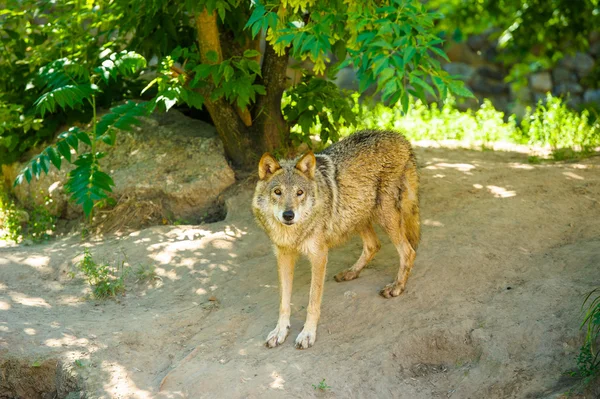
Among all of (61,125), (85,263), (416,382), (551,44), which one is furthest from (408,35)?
(551,44)

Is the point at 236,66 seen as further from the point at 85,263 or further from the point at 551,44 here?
the point at 551,44

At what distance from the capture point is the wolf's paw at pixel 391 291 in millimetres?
6176

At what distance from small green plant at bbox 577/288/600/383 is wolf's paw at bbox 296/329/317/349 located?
2164mm

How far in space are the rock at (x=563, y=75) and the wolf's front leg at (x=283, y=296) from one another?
15199 mm

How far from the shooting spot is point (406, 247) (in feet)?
21.0

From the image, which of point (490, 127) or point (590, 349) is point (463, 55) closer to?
point (490, 127)

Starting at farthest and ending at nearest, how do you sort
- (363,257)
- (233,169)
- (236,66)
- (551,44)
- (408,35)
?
1. (551,44)
2. (233,169)
3. (236,66)
4. (363,257)
5. (408,35)

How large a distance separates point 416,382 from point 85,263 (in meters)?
3.69

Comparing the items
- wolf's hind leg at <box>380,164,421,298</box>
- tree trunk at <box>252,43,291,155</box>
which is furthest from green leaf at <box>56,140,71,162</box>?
wolf's hind leg at <box>380,164,421,298</box>

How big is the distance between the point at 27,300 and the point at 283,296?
2.65m

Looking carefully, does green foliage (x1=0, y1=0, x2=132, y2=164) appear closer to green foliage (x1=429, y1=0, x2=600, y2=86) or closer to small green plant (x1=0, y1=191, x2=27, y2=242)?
small green plant (x1=0, y1=191, x2=27, y2=242)

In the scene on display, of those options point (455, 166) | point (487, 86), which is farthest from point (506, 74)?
point (455, 166)

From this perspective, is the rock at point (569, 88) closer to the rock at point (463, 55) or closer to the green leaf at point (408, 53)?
the rock at point (463, 55)

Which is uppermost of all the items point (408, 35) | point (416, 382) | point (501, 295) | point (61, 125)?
point (408, 35)
